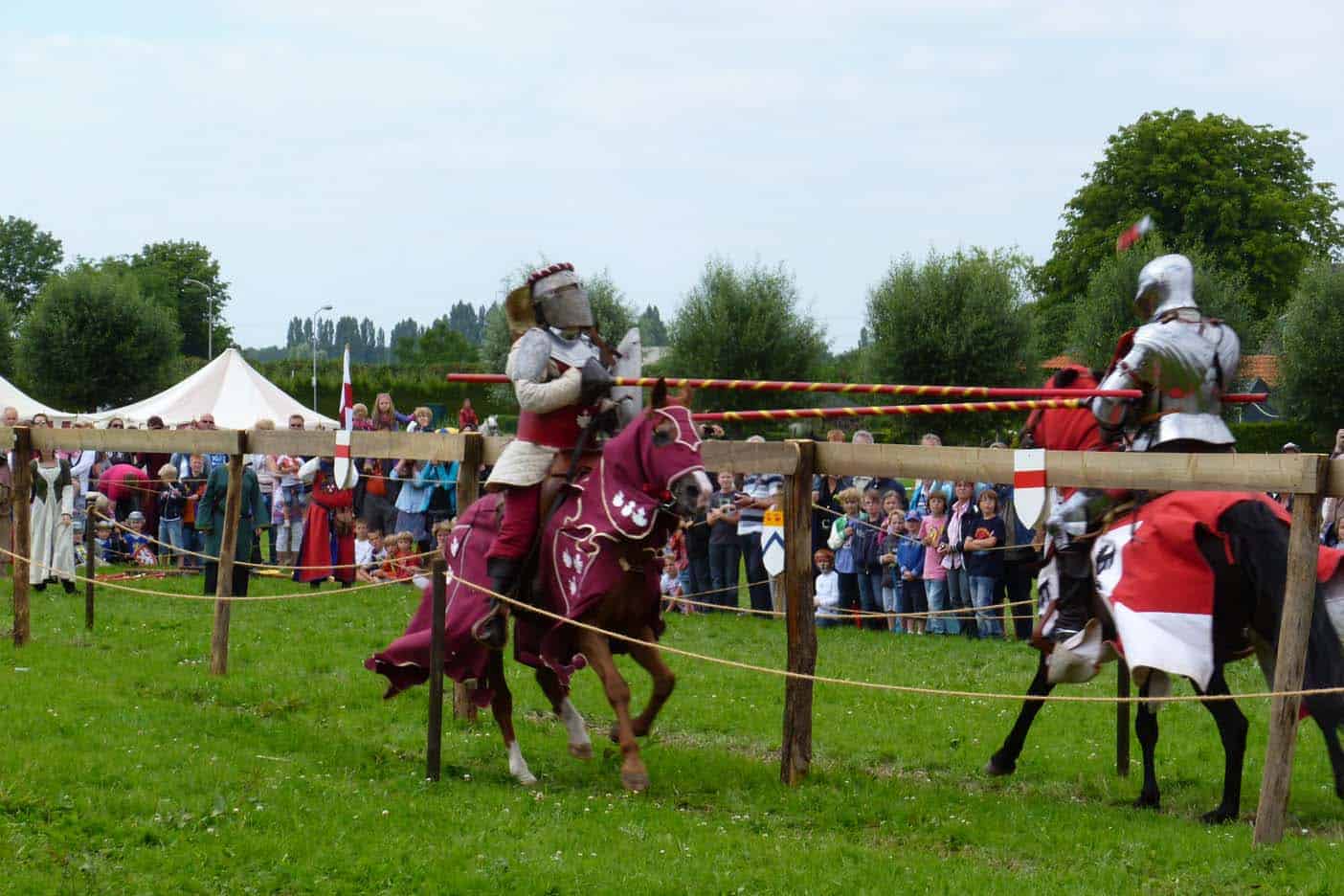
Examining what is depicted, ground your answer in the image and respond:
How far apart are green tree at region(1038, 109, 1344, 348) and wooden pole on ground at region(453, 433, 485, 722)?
113ft

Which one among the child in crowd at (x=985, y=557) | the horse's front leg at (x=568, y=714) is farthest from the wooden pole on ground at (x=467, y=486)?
the child in crowd at (x=985, y=557)

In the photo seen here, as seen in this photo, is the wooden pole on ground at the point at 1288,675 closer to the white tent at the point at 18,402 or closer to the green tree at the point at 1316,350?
the white tent at the point at 18,402

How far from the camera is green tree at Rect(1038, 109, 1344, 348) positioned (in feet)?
140

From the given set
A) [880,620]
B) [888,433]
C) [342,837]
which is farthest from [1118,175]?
[342,837]

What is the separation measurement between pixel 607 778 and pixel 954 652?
545cm

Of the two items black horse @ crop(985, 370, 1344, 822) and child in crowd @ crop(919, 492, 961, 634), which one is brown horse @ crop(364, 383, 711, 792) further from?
child in crowd @ crop(919, 492, 961, 634)

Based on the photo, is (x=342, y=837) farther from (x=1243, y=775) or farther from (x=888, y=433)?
(x=888, y=433)

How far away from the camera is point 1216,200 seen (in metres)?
43.6

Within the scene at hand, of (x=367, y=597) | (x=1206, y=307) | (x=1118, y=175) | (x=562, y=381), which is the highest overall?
(x=1118, y=175)

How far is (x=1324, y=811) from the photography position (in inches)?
318

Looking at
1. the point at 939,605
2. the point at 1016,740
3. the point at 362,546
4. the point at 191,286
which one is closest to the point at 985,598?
the point at 939,605

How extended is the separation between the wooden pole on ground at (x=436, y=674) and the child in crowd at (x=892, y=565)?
23.4 ft

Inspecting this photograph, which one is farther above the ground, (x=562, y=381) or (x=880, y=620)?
(x=562, y=381)

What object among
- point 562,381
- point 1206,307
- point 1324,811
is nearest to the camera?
point 1324,811
